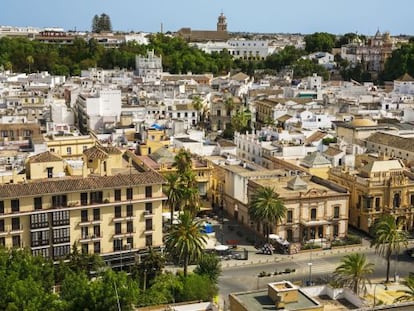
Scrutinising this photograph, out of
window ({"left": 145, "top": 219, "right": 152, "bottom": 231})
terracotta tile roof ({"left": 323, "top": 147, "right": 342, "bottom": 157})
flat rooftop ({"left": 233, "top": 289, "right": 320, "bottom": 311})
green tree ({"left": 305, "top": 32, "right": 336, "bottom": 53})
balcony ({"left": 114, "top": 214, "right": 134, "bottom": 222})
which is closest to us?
flat rooftop ({"left": 233, "top": 289, "right": 320, "bottom": 311})

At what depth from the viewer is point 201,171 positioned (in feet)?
208

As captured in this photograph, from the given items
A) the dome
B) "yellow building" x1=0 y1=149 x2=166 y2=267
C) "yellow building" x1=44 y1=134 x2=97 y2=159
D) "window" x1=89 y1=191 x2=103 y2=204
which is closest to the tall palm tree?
"yellow building" x1=0 y1=149 x2=166 y2=267

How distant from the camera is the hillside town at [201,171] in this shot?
45031mm

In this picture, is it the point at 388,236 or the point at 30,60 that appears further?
the point at 30,60

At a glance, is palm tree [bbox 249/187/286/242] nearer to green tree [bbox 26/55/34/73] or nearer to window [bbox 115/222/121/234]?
window [bbox 115/222/121/234]

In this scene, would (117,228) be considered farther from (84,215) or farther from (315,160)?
(315,160)

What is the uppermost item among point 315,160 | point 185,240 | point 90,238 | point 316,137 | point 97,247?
point 316,137

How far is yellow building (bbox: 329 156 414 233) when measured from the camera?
187 ft

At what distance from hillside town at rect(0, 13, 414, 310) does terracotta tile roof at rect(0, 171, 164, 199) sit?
0.10m

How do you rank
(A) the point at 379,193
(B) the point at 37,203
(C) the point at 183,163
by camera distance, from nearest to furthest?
(B) the point at 37,203, (C) the point at 183,163, (A) the point at 379,193

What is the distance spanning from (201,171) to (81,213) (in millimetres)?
19701

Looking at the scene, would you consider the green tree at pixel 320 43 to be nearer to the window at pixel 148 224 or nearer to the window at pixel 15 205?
the window at pixel 148 224

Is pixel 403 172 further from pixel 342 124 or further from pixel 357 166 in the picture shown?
pixel 342 124

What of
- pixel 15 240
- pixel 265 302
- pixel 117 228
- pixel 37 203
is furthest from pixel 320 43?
pixel 265 302
